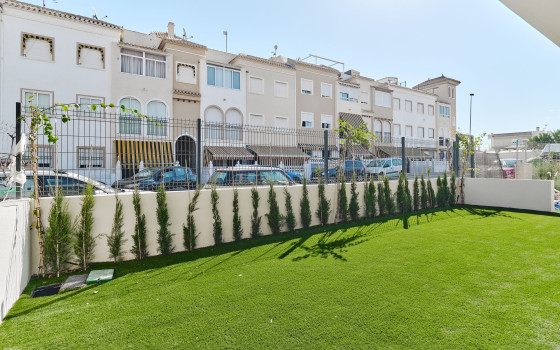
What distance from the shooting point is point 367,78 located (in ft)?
101

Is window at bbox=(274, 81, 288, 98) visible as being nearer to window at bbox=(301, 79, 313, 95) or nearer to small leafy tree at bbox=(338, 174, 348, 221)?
window at bbox=(301, 79, 313, 95)

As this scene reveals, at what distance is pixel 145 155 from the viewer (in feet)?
19.8

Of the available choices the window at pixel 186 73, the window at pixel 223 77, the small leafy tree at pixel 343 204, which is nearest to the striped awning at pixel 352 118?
the window at pixel 223 77

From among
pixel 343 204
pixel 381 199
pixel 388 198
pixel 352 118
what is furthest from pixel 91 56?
pixel 352 118

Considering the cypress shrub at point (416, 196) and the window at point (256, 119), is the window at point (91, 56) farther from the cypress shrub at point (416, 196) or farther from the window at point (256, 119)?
the cypress shrub at point (416, 196)

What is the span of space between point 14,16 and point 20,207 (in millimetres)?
18407

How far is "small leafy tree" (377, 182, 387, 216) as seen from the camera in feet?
31.6

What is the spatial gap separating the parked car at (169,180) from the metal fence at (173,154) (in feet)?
0.06

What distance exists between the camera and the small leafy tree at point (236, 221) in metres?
6.81

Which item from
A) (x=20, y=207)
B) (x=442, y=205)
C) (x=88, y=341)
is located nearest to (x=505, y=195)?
(x=442, y=205)

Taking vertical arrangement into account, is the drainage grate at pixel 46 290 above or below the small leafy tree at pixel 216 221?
below

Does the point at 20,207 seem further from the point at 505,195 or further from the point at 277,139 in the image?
the point at 505,195

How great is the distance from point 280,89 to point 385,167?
1680 centimetres

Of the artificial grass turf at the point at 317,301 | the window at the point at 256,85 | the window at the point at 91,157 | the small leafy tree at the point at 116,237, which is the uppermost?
the window at the point at 256,85
